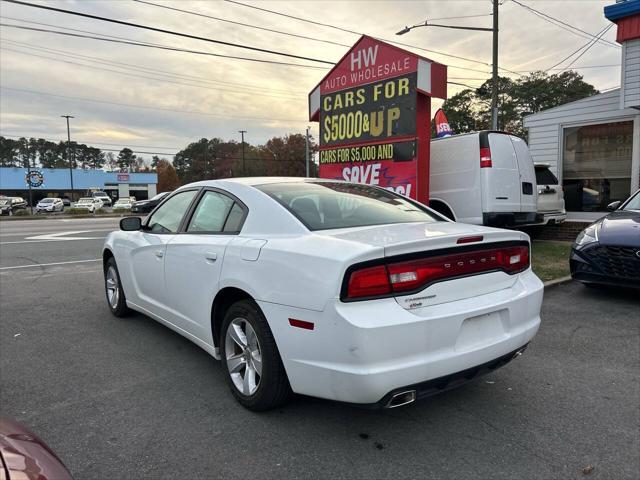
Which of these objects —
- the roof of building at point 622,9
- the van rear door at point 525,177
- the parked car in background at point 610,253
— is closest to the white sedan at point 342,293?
the parked car in background at point 610,253

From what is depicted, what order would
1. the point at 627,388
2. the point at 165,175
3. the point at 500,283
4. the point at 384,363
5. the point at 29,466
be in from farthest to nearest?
the point at 165,175 → the point at 627,388 → the point at 500,283 → the point at 384,363 → the point at 29,466

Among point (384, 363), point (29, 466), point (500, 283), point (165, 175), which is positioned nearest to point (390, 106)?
point (500, 283)

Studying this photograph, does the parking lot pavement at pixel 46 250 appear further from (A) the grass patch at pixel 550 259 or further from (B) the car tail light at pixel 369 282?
(A) the grass patch at pixel 550 259

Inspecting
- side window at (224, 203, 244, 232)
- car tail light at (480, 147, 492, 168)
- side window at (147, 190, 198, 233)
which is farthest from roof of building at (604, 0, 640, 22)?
side window at (224, 203, 244, 232)

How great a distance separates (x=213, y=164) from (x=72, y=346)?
10177cm

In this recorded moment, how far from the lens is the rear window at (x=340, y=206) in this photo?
10.6 ft

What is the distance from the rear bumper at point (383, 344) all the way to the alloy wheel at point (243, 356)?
32cm

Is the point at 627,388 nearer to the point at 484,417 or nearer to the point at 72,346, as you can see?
the point at 484,417

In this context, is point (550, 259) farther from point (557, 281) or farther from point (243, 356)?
point (243, 356)

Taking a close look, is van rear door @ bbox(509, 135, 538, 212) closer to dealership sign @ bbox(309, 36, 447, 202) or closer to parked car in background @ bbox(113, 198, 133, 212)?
dealership sign @ bbox(309, 36, 447, 202)

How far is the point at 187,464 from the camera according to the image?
2.57 metres

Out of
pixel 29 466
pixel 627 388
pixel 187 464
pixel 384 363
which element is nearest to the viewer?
pixel 29 466

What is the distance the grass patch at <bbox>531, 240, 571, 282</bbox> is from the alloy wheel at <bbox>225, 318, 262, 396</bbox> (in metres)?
5.02

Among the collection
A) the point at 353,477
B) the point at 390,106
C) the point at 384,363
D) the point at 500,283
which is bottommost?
the point at 353,477
